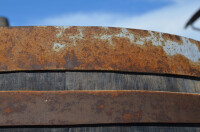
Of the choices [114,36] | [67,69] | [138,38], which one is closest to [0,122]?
[67,69]

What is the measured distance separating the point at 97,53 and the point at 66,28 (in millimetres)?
257

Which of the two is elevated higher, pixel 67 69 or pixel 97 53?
pixel 97 53

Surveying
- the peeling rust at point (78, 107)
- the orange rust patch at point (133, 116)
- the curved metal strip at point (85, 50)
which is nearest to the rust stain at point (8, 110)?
the peeling rust at point (78, 107)

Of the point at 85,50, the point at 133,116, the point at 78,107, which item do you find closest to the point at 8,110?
the point at 78,107

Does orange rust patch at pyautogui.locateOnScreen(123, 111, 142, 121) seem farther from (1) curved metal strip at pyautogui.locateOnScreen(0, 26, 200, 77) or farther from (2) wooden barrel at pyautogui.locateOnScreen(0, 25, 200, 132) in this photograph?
(1) curved metal strip at pyautogui.locateOnScreen(0, 26, 200, 77)

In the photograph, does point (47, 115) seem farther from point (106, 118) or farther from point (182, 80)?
point (182, 80)

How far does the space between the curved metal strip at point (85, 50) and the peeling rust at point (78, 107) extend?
171 mm

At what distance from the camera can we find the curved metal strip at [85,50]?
1.57m

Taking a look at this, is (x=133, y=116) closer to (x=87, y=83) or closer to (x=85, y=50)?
(x=87, y=83)

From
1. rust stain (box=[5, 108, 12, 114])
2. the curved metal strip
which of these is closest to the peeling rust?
rust stain (box=[5, 108, 12, 114])

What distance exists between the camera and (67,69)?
156 cm

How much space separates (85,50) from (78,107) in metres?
0.36

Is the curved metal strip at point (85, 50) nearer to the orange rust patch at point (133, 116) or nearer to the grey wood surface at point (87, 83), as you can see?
the grey wood surface at point (87, 83)

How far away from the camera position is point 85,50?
5.27ft
